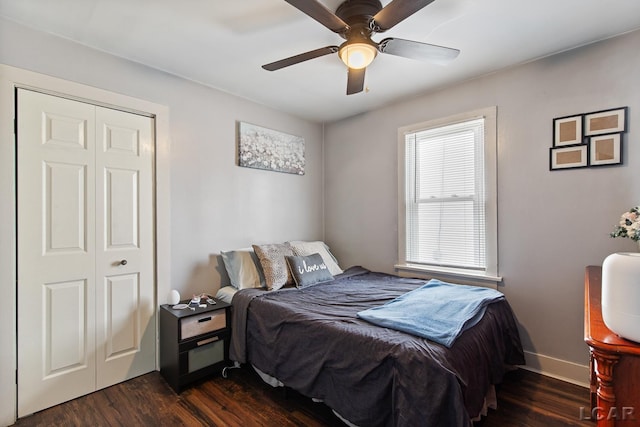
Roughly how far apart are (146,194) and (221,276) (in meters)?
1.03

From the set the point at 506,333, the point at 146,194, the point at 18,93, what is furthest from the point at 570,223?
the point at 18,93

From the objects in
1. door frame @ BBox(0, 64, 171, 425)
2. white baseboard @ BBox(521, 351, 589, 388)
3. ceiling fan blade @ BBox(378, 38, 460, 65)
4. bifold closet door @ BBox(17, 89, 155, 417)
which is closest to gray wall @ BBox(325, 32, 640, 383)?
white baseboard @ BBox(521, 351, 589, 388)

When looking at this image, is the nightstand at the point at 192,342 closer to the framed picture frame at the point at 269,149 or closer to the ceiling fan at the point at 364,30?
the framed picture frame at the point at 269,149

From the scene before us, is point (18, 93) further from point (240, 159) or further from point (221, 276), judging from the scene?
point (221, 276)

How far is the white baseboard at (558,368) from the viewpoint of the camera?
223cm

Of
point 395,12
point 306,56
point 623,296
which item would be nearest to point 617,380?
point 623,296

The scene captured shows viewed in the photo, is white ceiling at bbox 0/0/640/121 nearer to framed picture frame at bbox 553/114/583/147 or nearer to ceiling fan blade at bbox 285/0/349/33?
ceiling fan blade at bbox 285/0/349/33

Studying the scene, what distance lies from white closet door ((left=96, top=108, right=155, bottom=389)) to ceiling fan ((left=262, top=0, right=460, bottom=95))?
1336mm

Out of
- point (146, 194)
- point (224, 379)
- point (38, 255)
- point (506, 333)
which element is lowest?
point (224, 379)

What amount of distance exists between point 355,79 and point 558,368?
2.70m

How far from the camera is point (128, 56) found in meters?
2.36

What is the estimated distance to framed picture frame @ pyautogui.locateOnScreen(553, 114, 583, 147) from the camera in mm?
2244

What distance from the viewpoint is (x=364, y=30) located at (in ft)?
5.73

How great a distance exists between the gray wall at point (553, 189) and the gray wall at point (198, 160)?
199 cm
